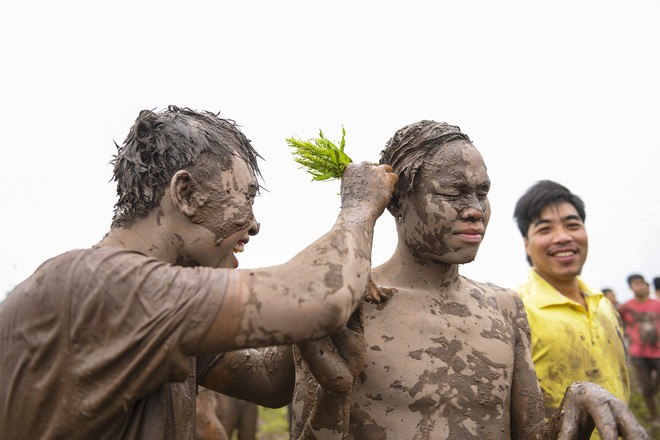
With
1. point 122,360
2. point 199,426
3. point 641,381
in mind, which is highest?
point 122,360

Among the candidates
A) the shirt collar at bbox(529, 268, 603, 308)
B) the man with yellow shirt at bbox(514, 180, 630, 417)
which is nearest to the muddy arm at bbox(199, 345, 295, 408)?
the man with yellow shirt at bbox(514, 180, 630, 417)

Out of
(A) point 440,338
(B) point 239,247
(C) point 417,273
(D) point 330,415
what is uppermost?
(B) point 239,247

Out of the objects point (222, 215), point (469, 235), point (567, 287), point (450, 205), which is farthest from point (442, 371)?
point (567, 287)

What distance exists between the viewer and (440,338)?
266 cm

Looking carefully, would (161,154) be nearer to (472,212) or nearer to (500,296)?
(472,212)

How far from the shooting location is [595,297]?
4715 mm

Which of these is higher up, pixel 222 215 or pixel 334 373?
pixel 222 215

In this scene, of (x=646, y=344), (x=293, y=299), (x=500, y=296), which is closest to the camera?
(x=293, y=299)

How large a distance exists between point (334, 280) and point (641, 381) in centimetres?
932

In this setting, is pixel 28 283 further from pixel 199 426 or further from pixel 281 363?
pixel 199 426

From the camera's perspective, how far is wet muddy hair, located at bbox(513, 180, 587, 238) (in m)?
4.52

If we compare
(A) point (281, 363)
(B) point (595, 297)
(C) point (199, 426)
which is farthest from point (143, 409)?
(B) point (595, 297)

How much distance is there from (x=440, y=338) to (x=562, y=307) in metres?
2.12

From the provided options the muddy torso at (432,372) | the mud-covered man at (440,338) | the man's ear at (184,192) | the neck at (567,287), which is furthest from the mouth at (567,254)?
the man's ear at (184,192)
